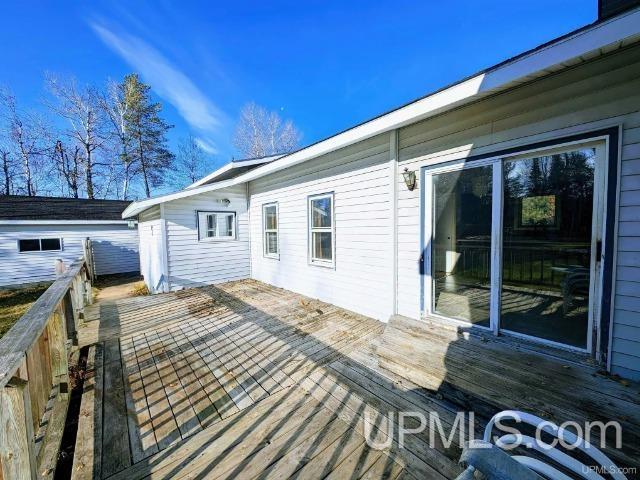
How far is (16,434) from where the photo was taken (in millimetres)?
1290

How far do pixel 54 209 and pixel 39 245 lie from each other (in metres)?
1.63

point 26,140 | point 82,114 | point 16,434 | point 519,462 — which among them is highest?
point 82,114

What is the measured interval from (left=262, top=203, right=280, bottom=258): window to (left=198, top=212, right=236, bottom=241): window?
112 centimetres

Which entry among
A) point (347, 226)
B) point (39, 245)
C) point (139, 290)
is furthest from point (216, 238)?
point (39, 245)

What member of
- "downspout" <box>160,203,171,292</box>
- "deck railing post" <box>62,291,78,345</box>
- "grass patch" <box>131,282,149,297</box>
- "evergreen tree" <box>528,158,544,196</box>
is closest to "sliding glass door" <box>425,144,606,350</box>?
"evergreen tree" <box>528,158,544,196</box>

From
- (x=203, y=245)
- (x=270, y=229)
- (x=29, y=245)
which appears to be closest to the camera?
(x=270, y=229)

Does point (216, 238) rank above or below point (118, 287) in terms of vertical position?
above

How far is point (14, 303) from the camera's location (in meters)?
7.65

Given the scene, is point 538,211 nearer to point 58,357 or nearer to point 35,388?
point 35,388

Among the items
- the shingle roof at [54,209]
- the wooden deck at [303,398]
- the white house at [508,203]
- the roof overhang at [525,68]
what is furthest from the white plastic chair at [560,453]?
the shingle roof at [54,209]

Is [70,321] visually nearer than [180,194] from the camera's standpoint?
Yes

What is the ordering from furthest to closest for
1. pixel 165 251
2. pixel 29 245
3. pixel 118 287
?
pixel 29 245
pixel 118 287
pixel 165 251

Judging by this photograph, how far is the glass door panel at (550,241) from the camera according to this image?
2512mm

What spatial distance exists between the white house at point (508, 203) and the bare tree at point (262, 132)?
1087 cm
